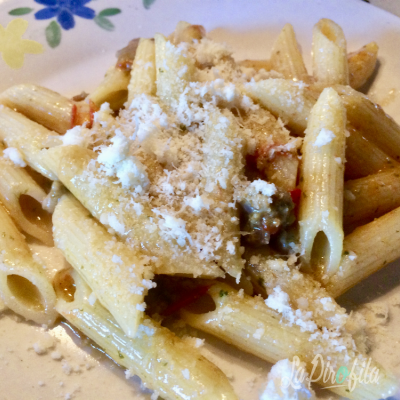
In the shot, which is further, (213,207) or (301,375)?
(213,207)

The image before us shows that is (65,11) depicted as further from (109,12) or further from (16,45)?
(16,45)

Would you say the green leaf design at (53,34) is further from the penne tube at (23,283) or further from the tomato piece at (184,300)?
the tomato piece at (184,300)

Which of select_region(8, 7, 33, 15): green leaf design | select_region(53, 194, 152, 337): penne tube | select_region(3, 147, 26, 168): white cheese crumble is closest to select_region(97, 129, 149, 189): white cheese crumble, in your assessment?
select_region(53, 194, 152, 337): penne tube

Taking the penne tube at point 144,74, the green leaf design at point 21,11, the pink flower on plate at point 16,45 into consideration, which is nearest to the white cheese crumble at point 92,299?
the penne tube at point 144,74

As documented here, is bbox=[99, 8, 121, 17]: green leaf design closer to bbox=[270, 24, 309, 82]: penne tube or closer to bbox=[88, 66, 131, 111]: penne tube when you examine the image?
bbox=[88, 66, 131, 111]: penne tube

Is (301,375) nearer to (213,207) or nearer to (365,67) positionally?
(213,207)

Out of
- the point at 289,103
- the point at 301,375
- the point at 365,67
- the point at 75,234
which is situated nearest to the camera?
the point at 301,375

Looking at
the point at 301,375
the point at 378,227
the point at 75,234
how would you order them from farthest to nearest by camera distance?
the point at 378,227 → the point at 75,234 → the point at 301,375

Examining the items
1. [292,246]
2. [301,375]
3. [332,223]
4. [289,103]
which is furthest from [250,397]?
[289,103]
